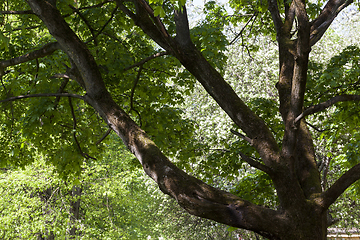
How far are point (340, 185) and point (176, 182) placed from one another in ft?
5.14

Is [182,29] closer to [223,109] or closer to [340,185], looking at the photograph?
[223,109]

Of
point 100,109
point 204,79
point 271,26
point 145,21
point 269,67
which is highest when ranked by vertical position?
point 269,67

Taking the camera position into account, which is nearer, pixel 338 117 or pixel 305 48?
pixel 305 48

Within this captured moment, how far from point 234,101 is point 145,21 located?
156 centimetres

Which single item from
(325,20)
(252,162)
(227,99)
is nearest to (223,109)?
(227,99)

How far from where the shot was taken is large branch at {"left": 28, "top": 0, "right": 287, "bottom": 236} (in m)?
3.01

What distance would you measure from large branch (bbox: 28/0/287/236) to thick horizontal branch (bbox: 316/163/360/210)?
1.55ft

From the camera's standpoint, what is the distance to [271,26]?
8.52 metres

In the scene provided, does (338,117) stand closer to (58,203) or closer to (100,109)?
(100,109)

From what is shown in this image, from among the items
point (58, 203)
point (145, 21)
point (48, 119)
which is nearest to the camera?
point (145, 21)

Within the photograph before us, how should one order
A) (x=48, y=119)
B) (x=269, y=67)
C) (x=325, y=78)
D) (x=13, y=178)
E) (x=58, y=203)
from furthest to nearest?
(x=269, y=67) < (x=58, y=203) < (x=13, y=178) < (x=325, y=78) < (x=48, y=119)

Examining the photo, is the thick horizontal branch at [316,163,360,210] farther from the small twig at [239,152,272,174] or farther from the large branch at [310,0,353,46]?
the large branch at [310,0,353,46]

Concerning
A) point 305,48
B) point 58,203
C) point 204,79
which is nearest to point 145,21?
point 204,79

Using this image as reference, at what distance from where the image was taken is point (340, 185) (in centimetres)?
315
